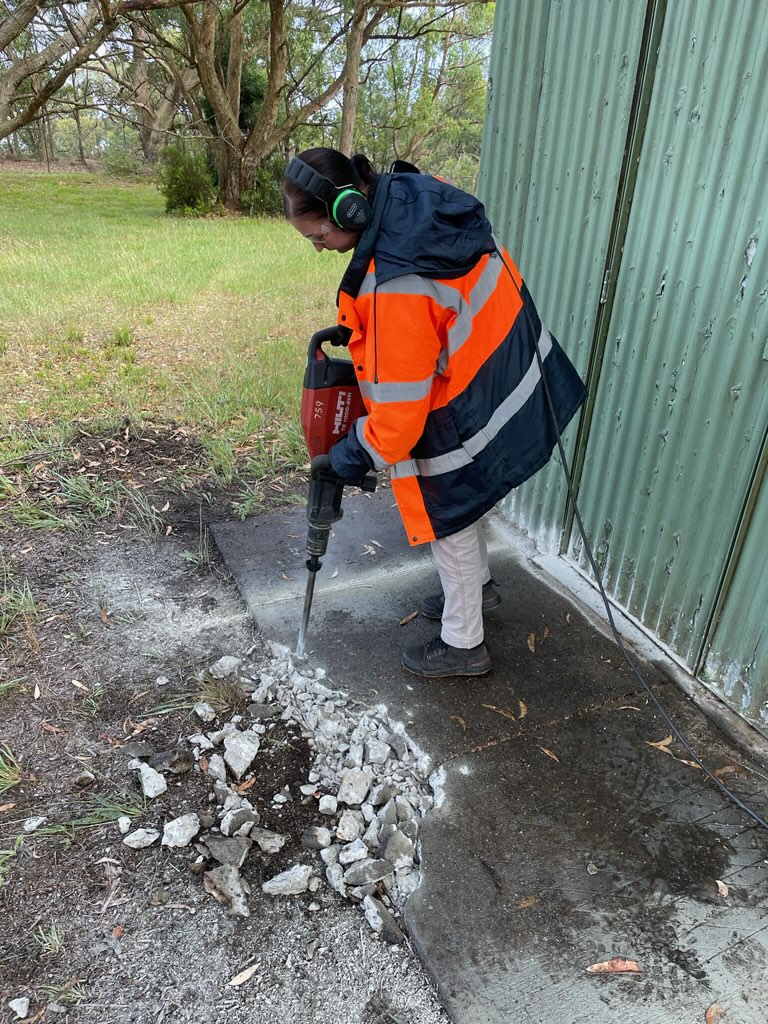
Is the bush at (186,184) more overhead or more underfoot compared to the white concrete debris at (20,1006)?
more overhead

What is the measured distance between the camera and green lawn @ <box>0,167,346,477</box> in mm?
5102

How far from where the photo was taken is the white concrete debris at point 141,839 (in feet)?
7.02

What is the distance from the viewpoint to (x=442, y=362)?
2.21 m

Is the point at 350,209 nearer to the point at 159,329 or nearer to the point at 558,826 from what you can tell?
the point at 558,826

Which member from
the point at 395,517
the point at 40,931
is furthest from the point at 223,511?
the point at 40,931

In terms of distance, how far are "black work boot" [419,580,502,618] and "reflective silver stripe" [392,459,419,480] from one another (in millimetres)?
902

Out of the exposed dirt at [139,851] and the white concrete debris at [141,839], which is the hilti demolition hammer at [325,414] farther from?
the white concrete debris at [141,839]

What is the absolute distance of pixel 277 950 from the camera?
188cm

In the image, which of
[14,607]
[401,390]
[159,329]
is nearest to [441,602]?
[401,390]

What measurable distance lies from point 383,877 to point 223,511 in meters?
2.47

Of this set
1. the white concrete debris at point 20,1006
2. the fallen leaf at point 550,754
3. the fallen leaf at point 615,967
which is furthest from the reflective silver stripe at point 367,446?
the white concrete debris at point 20,1006

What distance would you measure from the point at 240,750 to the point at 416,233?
178 cm

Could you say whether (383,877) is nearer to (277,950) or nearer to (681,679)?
(277,950)

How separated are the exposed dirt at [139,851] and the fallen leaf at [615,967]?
43 cm
